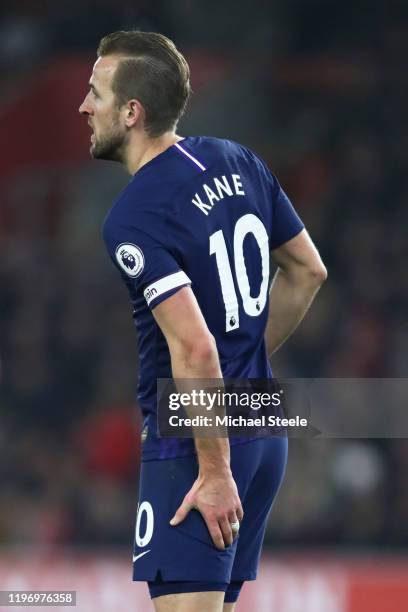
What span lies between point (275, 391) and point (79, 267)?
6.47 m

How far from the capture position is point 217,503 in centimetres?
294

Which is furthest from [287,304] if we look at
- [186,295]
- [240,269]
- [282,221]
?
[186,295]

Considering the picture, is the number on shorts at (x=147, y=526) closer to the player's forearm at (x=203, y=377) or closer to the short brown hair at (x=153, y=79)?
the player's forearm at (x=203, y=377)

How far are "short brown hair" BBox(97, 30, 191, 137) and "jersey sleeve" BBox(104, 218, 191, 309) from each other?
0.96ft

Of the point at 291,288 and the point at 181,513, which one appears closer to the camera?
the point at 181,513

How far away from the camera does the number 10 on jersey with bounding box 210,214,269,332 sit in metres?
3.09

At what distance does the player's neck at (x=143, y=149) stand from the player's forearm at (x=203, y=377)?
1.65 ft

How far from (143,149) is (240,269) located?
0.36m

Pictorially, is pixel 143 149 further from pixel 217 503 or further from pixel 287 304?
pixel 217 503

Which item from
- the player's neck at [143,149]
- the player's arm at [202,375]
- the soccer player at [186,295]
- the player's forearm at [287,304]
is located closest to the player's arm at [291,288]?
the player's forearm at [287,304]

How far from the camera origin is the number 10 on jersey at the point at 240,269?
3.09 metres

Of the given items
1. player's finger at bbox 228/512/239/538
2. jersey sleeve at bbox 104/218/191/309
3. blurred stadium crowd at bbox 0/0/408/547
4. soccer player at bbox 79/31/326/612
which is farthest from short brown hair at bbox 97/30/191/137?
blurred stadium crowd at bbox 0/0/408/547

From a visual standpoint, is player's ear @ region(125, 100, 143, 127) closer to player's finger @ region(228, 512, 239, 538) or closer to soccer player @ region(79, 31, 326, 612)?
soccer player @ region(79, 31, 326, 612)

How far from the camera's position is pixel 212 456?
2.93 m
